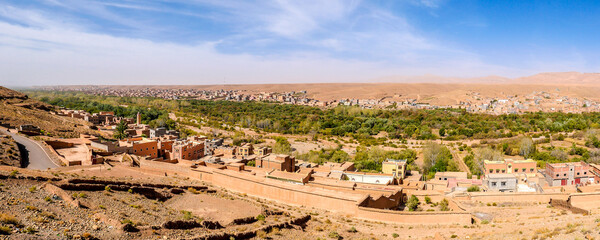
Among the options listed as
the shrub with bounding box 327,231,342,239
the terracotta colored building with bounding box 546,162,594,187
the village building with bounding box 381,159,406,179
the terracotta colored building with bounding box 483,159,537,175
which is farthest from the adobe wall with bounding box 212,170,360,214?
the terracotta colored building with bounding box 546,162,594,187

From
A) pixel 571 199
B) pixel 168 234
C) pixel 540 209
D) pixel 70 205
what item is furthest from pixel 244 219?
pixel 571 199

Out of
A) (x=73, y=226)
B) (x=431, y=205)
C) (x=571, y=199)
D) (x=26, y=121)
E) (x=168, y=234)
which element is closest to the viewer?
(x=73, y=226)

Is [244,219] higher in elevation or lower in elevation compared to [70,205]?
lower

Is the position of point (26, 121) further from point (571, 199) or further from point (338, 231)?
point (571, 199)

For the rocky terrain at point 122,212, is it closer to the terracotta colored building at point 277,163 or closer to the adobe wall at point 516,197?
the terracotta colored building at point 277,163

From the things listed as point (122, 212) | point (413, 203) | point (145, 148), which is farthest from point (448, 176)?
point (145, 148)

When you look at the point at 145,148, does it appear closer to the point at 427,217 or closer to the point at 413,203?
the point at 413,203

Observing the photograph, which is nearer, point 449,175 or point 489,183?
point 489,183
